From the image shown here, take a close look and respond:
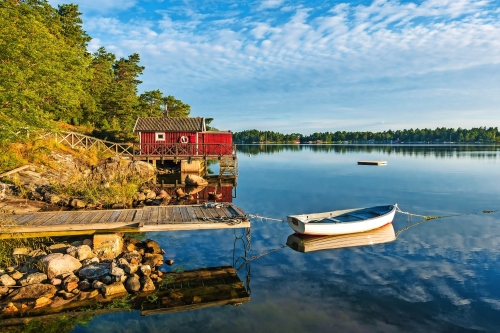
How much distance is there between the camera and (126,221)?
36.9ft

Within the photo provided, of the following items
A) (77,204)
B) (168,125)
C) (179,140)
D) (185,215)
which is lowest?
(77,204)

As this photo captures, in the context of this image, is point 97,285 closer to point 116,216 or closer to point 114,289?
point 114,289

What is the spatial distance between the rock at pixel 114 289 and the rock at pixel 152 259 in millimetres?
1793

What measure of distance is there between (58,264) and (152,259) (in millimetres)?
2848

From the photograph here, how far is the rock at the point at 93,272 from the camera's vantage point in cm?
942

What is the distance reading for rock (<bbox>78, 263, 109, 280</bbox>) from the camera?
371 inches

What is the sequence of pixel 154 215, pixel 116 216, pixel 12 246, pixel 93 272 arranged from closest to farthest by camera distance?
pixel 93 272 → pixel 12 246 → pixel 116 216 → pixel 154 215

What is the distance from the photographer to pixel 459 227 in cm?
1845

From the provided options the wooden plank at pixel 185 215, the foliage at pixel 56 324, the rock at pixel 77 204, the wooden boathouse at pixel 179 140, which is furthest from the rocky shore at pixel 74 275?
the wooden boathouse at pixel 179 140

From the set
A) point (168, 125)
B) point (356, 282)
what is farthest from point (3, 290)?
point (168, 125)

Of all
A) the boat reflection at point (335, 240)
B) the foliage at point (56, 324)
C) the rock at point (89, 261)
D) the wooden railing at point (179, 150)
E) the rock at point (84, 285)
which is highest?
the wooden railing at point (179, 150)

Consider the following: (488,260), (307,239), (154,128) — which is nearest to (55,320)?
(307,239)

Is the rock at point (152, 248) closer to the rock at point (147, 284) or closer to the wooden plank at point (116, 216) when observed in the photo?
the wooden plank at point (116, 216)

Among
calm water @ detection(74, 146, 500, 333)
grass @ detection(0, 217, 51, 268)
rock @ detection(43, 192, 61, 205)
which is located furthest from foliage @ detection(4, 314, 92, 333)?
rock @ detection(43, 192, 61, 205)
